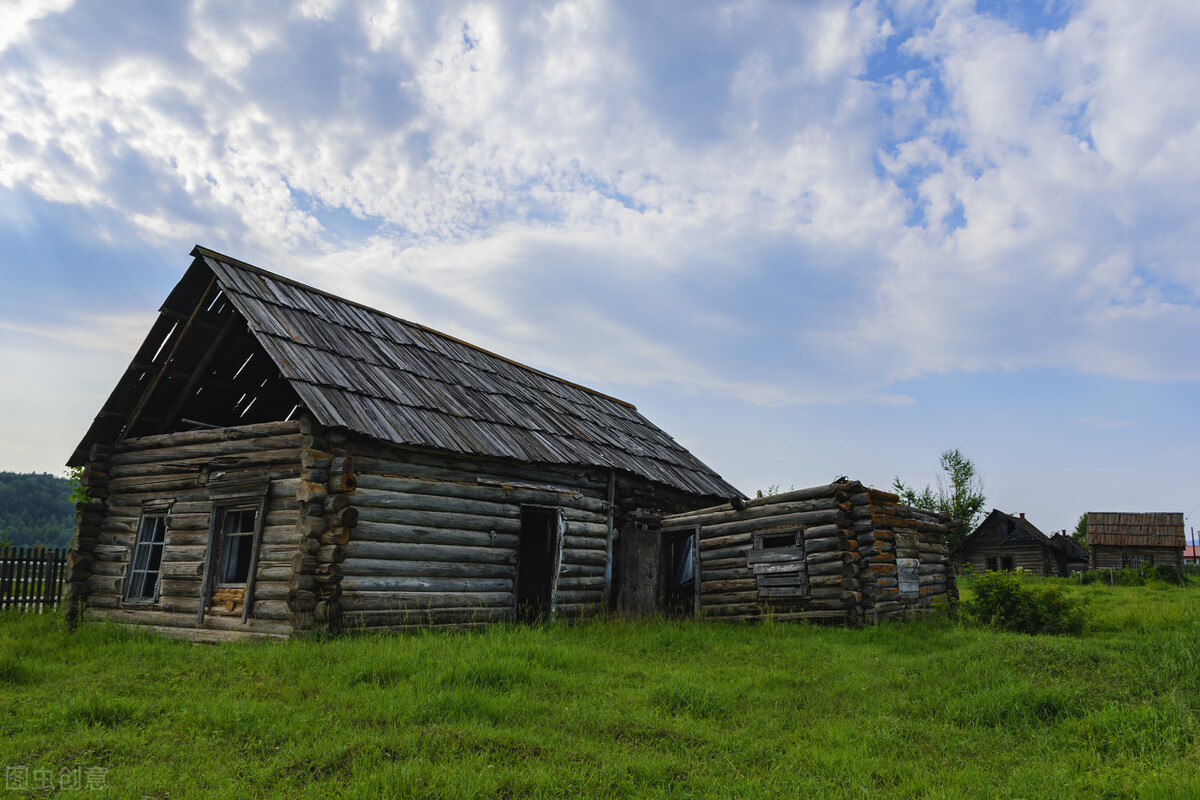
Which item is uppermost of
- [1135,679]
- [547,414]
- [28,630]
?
[547,414]

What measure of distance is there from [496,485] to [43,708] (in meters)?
6.99

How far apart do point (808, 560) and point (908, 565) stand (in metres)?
2.65

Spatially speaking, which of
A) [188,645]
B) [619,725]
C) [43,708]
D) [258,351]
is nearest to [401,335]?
[258,351]

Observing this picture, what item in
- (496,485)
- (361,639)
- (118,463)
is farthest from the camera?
(118,463)

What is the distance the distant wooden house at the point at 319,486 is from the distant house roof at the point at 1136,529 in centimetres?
3584

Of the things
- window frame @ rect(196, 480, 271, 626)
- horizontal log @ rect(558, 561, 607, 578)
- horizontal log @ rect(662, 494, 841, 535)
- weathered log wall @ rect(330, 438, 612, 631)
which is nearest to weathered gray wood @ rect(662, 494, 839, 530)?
horizontal log @ rect(662, 494, 841, 535)

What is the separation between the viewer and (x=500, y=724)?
641 centimetres

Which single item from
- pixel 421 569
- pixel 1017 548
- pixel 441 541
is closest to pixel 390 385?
pixel 441 541

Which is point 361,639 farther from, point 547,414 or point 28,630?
point 547,414

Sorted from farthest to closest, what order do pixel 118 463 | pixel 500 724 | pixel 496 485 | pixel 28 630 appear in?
pixel 118 463
pixel 496 485
pixel 28 630
pixel 500 724

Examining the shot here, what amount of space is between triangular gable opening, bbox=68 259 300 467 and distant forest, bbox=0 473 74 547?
60.1m

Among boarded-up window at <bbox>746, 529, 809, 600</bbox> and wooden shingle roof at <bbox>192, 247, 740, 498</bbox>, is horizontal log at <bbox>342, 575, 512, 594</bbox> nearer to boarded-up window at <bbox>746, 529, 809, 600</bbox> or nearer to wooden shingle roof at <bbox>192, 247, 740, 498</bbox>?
wooden shingle roof at <bbox>192, 247, 740, 498</bbox>

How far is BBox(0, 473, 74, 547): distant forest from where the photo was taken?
61.3 metres

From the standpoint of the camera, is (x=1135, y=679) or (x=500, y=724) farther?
(x=1135, y=679)
